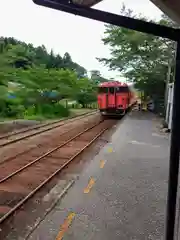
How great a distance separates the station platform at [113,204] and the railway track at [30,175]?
33.7 inches

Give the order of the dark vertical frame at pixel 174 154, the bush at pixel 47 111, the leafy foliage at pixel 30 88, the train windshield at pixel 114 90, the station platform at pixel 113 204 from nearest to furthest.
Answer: the dark vertical frame at pixel 174 154, the station platform at pixel 113 204, the leafy foliage at pixel 30 88, the train windshield at pixel 114 90, the bush at pixel 47 111

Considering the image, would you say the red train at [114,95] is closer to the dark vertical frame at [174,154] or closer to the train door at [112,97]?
the train door at [112,97]

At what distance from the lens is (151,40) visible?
30797mm

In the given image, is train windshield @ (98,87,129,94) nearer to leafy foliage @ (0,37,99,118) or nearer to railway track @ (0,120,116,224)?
leafy foliage @ (0,37,99,118)

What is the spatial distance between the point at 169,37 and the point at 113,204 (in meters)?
4.29

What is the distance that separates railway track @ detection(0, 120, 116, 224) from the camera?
7199 mm

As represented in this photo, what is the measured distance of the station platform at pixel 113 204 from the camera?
5.56m

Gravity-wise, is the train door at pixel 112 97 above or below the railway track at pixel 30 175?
above

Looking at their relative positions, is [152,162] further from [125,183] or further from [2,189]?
[2,189]

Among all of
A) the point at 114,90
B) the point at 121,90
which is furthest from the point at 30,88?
the point at 121,90

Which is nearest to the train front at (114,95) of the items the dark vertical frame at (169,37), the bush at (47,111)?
the bush at (47,111)

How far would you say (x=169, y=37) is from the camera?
353 cm

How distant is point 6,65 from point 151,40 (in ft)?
44.9

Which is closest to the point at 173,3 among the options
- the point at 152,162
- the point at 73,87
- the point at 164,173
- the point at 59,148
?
the point at 164,173
